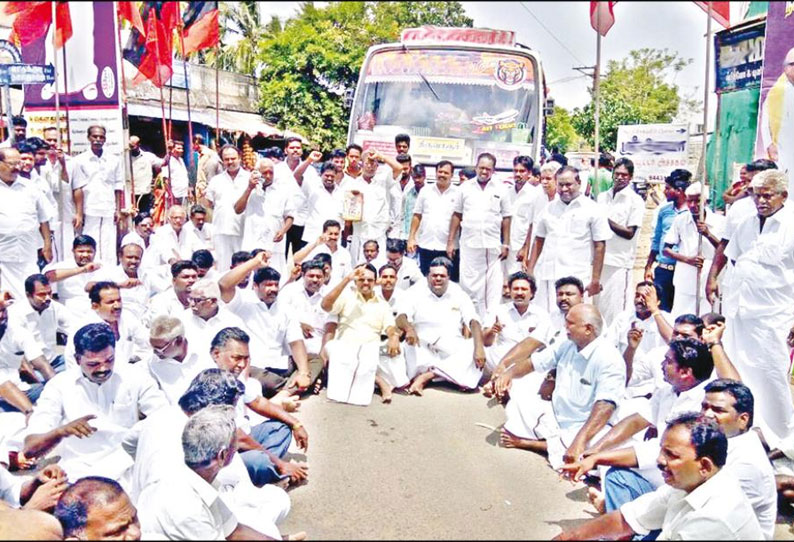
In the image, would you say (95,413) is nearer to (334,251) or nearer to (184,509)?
(184,509)

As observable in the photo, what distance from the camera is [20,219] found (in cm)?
530

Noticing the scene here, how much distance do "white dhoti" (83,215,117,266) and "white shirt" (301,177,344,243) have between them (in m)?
2.00

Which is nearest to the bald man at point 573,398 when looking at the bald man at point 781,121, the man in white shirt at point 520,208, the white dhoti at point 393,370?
the white dhoti at point 393,370

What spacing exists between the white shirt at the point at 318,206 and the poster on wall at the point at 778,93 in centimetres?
396

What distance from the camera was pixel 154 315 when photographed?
14.2 ft

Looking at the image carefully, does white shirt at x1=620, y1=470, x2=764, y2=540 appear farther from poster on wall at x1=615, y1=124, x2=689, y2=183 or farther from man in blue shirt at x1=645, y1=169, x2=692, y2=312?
poster on wall at x1=615, y1=124, x2=689, y2=183

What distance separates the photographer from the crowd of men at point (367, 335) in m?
2.49

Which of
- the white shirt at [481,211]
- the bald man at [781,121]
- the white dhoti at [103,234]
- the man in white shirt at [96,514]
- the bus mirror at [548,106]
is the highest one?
the bus mirror at [548,106]

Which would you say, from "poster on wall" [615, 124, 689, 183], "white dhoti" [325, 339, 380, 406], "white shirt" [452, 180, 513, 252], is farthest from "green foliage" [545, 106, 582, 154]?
"white dhoti" [325, 339, 380, 406]

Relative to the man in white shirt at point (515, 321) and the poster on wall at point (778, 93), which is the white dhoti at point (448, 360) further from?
the poster on wall at point (778, 93)

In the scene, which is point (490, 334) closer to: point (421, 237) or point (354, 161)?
point (421, 237)

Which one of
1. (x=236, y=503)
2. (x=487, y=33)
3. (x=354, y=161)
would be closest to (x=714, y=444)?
(x=236, y=503)

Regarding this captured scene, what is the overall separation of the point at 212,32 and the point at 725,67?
703cm

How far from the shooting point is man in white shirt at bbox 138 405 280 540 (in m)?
2.05
